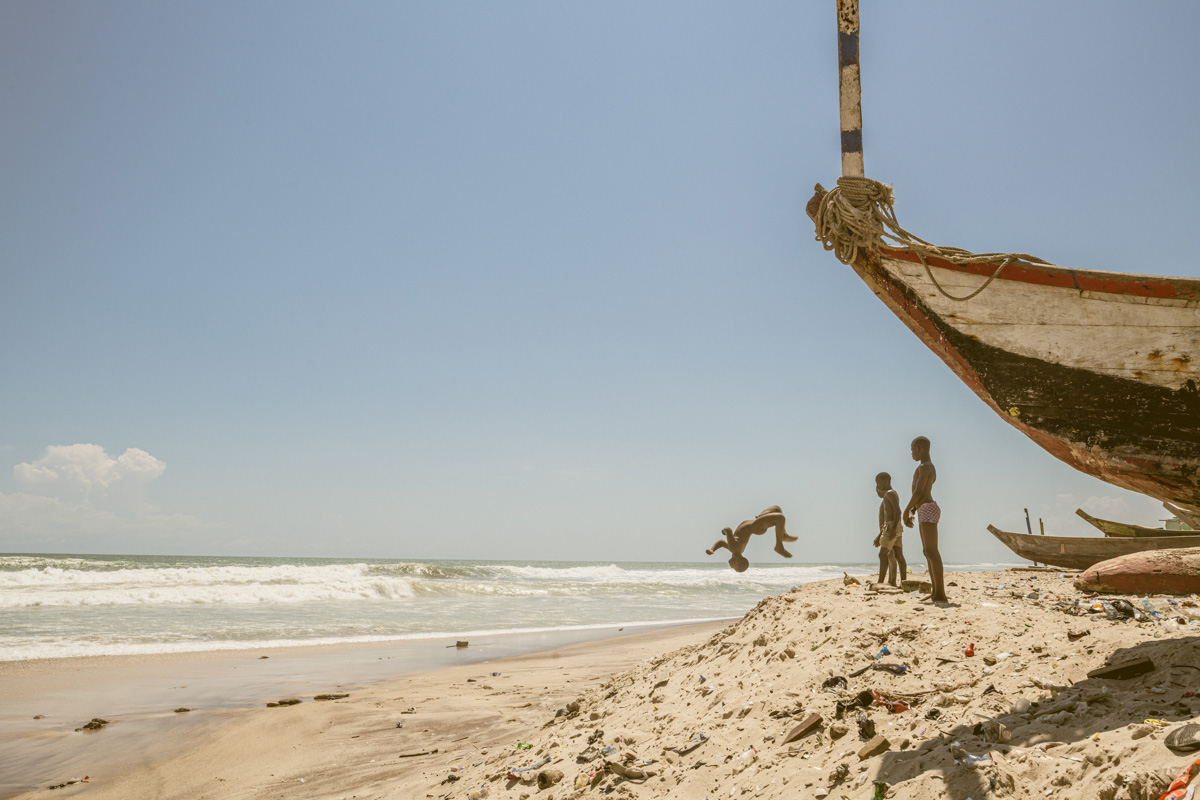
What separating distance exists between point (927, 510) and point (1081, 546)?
29.8ft

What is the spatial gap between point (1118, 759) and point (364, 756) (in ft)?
18.3

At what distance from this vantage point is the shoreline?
234 inches

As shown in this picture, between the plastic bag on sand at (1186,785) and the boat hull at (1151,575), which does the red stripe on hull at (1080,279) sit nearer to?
the plastic bag on sand at (1186,785)

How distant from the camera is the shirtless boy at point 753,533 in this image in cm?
513

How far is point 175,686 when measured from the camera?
331 inches

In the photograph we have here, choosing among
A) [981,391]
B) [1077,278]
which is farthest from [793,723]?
[1077,278]

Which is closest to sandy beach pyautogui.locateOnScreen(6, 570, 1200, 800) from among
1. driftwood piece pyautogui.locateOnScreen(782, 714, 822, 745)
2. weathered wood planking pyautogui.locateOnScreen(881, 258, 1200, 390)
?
driftwood piece pyautogui.locateOnScreen(782, 714, 822, 745)

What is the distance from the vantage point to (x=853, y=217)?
3.88 metres

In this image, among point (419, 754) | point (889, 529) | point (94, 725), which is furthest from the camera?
point (889, 529)

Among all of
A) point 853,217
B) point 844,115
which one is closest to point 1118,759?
point 853,217

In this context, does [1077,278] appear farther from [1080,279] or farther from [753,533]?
[753,533]

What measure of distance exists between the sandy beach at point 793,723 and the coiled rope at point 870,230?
7.44ft

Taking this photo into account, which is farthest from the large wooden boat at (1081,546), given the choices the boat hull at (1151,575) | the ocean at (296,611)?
the ocean at (296,611)

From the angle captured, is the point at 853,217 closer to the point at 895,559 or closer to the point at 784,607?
the point at 784,607
